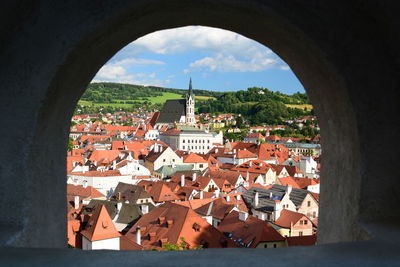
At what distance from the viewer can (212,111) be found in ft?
529

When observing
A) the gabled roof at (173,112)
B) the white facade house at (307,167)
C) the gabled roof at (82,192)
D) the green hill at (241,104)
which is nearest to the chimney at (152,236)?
the gabled roof at (82,192)

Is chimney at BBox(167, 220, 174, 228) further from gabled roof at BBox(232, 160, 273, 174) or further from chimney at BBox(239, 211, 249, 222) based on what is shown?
gabled roof at BBox(232, 160, 273, 174)

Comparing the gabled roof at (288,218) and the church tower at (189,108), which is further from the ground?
the church tower at (189,108)

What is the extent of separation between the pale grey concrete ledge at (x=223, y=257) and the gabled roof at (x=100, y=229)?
66.2 feet

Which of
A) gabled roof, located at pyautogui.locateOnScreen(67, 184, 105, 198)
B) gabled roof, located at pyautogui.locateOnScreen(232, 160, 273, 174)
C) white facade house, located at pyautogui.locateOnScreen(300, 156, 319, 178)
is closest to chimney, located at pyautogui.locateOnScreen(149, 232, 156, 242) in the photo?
gabled roof, located at pyautogui.locateOnScreen(67, 184, 105, 198)

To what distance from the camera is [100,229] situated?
2138 cm

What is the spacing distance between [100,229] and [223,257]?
68.3 feet

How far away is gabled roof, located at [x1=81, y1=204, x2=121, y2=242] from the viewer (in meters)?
21.1

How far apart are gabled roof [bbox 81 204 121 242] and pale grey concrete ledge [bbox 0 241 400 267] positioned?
20.2 metres

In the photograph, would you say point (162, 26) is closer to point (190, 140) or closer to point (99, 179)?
point (99, 179)

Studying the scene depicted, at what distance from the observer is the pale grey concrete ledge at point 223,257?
5.88ft

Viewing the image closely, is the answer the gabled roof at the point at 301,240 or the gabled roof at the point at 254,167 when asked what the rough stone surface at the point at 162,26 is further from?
A: the gabled roof at the point at 254,167
